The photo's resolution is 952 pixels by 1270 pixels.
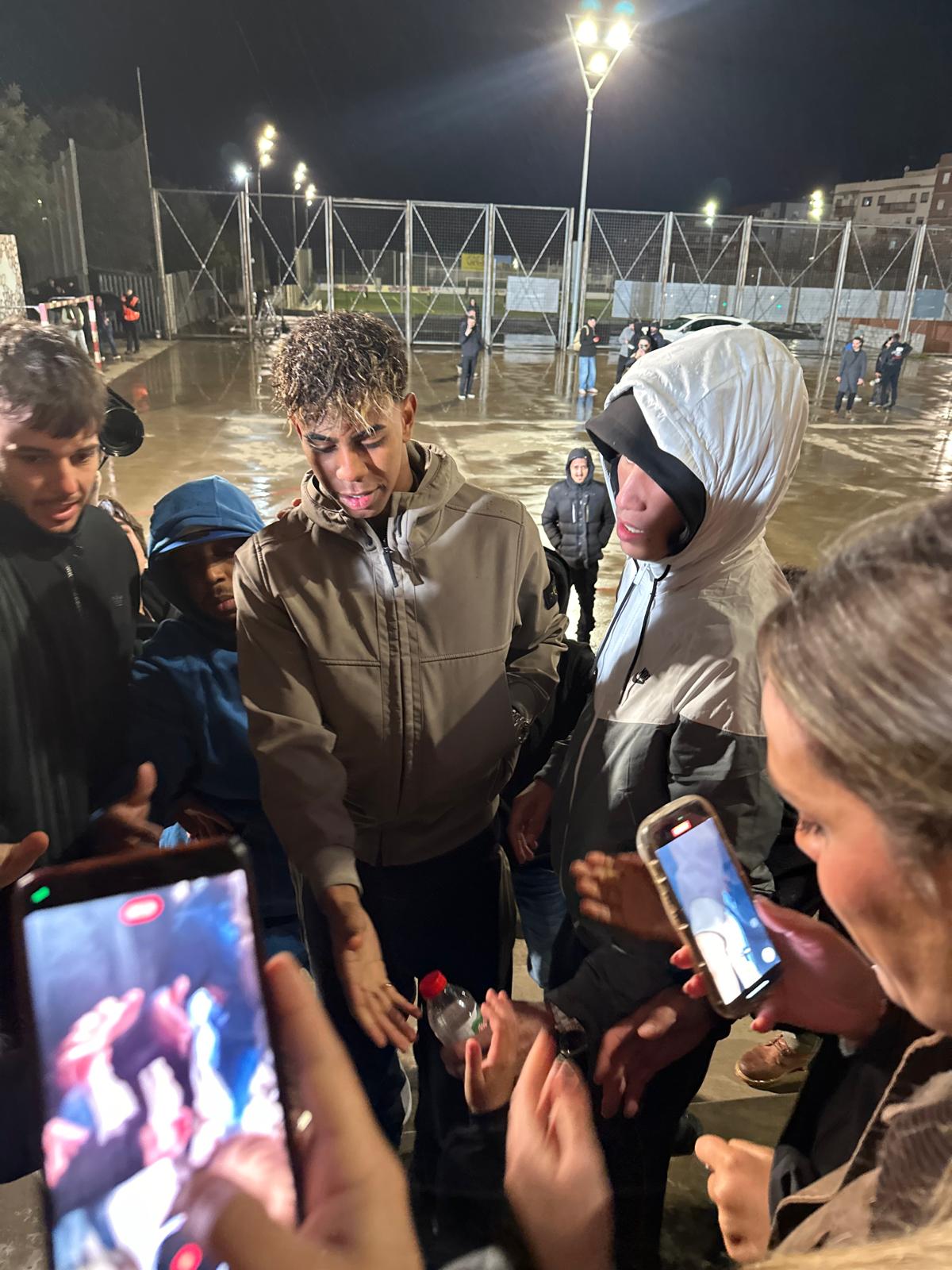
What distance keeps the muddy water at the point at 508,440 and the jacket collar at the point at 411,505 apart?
4.13 meters

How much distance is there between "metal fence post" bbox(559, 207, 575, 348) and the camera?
2169 centimetres

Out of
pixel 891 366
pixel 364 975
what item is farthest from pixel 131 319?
pixel 364 975

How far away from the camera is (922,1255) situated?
1.68ft

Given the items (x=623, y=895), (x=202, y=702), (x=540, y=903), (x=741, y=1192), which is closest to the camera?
(x=741, y=1192)

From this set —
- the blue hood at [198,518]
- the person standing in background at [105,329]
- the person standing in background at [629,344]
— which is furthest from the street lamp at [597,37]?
the blue hood at [198,518]

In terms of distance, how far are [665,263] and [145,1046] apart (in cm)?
2369

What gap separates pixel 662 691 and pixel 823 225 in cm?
2445

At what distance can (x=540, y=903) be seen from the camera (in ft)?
7.77

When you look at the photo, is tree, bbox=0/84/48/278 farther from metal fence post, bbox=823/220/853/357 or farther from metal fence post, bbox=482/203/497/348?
metal fence post, bbox=823/220/853/357

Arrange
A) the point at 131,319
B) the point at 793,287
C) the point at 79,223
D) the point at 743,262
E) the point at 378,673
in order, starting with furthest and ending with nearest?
1. the point at 793,287
2. the point at 743,262
3. the point at 79,223
4. the point at 131,319
5. the point at 378,673

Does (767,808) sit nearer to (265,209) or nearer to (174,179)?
(265,209)

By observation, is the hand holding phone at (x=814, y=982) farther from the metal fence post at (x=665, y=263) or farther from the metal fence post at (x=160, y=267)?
the metal fence post at (x=160, y=267)

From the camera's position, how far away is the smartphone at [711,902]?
130 cm

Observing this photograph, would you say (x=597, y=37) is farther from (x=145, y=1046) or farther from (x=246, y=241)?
(x=145, y=1046)
